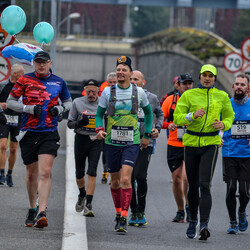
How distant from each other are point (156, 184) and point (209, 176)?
244 inches

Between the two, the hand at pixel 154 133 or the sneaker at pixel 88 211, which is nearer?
the hand at pixel 154 133

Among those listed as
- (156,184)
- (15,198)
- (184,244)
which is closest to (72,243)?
(184,244)

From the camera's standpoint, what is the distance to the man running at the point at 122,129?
9547 mm

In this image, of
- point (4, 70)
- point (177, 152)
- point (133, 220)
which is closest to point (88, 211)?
point (133, 220)

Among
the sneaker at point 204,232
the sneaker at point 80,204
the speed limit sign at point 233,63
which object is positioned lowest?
the sneaker at point 80,204

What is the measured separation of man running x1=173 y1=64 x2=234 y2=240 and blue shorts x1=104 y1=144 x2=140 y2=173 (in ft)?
1.93

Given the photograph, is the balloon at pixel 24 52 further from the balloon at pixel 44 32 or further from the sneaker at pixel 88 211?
the sneaker at pixel 88 211

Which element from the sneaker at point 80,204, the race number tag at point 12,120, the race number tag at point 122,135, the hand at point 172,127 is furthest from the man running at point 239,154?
the race number tag at point 12,120

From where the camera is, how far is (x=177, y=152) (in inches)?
447

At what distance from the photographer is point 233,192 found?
10.4 m

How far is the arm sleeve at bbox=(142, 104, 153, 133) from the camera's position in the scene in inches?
391

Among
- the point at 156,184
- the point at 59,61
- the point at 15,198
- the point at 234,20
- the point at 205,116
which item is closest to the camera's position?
the point at 205,116

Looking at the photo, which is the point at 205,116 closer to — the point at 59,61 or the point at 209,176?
the point at 209,176

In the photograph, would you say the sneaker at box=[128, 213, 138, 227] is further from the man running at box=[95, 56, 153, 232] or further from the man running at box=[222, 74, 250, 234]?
the man running at box=[222, 74, 250, 234]
